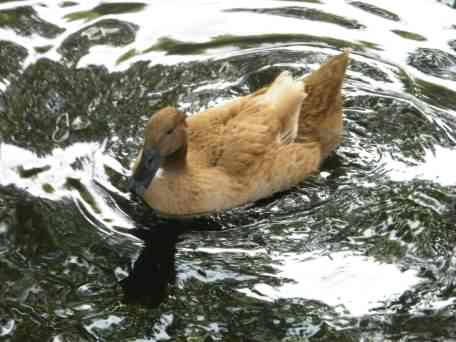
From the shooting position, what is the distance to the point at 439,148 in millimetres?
7805

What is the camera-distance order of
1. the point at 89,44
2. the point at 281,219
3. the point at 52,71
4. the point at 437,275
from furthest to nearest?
the point at 89,44, the point at 52,71, the point at 281,219, the point at 437,275

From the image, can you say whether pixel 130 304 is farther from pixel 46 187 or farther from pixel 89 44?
pixel 89 44

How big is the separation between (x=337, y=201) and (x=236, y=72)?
7.05 feet

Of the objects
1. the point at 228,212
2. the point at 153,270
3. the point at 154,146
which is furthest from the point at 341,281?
the point at 154,146

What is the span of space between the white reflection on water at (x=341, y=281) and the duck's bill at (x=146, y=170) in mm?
1137

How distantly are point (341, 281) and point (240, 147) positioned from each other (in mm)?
1433

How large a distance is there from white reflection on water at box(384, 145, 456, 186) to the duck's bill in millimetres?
2069

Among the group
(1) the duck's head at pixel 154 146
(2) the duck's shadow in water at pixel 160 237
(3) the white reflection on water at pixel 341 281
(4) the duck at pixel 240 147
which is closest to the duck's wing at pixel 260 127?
(4) the duck at pixel 240 147

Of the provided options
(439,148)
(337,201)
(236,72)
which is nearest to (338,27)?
(236,72)

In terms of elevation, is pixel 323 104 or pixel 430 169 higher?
pixel 323 104

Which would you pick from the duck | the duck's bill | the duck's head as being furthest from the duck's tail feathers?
the duck's bill

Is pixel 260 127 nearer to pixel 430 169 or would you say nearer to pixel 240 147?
pixel 240 147

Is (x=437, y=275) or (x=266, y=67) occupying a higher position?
(x=266, y=67)

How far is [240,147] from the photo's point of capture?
7078 mm
